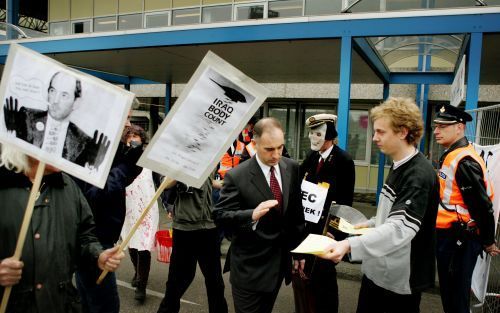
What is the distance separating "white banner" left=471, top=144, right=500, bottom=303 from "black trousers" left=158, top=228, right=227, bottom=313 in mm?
2291

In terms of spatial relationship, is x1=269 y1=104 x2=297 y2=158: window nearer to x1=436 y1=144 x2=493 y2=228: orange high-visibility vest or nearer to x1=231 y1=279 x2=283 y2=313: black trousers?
x1=436 y1=144 x2=493 y2=228: orange high-visibility vest

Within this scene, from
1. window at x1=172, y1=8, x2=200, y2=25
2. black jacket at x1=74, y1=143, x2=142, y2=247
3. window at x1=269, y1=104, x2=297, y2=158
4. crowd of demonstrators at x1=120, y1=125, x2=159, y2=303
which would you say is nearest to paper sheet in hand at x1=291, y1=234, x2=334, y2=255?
black jacket at x1=74, y1=143, x2=142, y2=247

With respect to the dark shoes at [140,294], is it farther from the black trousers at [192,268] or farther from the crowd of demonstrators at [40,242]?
the crowd of demonstrators at [40,242]

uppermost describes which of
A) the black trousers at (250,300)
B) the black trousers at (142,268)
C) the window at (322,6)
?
the window at (322,6)

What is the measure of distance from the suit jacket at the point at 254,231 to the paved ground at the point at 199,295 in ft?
5.72

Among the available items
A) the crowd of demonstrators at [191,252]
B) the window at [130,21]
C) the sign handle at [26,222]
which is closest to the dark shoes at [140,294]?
the crowd of demonstrators at [191,252]

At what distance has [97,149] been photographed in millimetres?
1725

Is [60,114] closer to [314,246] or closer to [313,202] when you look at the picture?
[314,246]

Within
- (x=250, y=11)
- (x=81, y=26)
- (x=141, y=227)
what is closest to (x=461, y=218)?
(x=141, y=227)

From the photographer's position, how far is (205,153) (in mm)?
2008

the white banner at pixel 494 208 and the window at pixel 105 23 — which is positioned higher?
the window at pixel 105 23

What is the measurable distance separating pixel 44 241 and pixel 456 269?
3.07 meters

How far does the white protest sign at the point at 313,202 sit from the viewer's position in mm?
3422

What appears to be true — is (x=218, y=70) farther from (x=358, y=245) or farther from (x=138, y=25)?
(x=138, y=25)
